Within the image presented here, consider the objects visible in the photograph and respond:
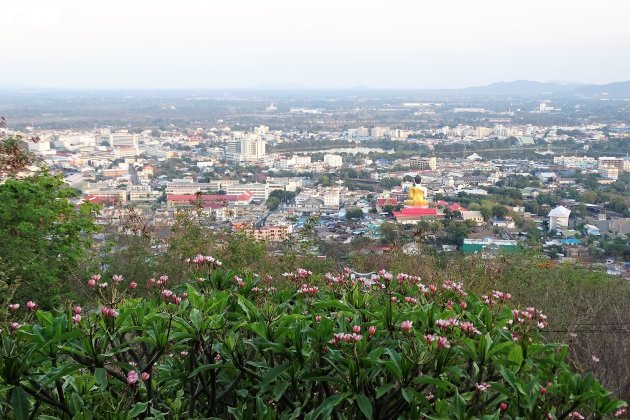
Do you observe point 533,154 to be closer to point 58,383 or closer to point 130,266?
point 130,266

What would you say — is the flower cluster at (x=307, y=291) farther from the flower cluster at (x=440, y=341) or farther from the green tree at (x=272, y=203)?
the green tree at (x=272, y=203)

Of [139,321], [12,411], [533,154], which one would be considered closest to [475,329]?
[139,321]

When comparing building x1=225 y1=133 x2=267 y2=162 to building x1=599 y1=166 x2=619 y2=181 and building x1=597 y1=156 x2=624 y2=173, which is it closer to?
building x1=597 y1=156 x2=624 y2=173

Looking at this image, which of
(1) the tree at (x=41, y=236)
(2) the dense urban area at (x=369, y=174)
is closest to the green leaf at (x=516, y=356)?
(2) the dense urban area at (x=369, y=174)

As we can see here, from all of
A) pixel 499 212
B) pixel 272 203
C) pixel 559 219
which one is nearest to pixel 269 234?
pixel 499 212

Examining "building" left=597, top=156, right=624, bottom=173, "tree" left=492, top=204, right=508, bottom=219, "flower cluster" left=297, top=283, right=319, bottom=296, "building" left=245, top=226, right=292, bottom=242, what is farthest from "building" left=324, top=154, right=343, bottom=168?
"flower cluster" left=297, top=283, right=319, bottom=296

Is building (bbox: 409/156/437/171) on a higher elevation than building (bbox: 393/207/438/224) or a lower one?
lower

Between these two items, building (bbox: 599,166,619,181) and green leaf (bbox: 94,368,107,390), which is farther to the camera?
building (bbox: 599,166,619,181)
